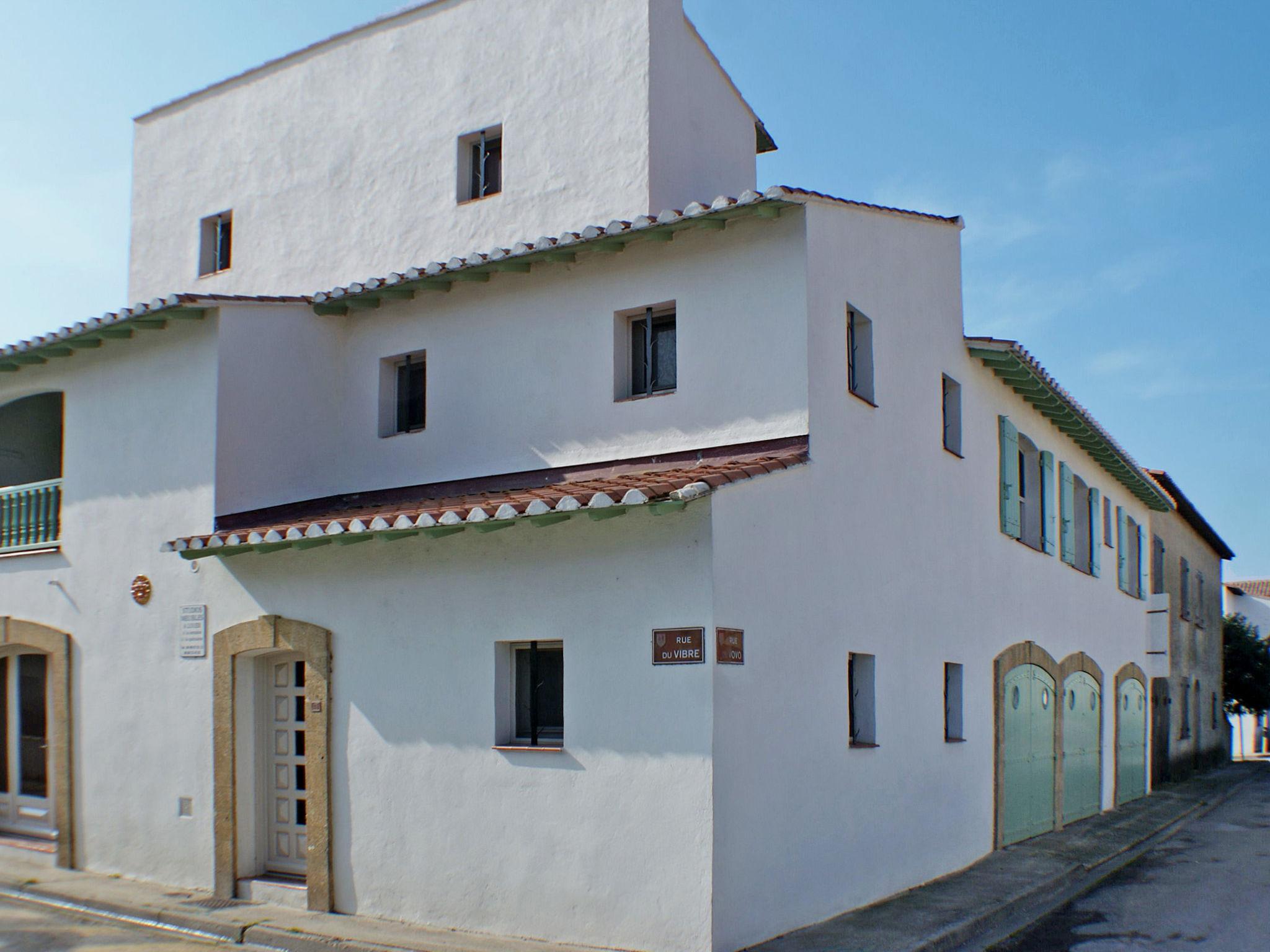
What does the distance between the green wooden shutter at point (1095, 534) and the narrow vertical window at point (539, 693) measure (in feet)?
40.4

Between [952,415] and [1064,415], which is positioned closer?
[952,415]

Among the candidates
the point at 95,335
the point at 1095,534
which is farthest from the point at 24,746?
the point at 1095,534

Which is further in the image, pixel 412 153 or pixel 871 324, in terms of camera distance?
pixel 412 153

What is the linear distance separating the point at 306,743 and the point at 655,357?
4.60m

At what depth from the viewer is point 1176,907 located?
38.3 ft

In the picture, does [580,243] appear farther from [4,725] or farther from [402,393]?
[4,725]

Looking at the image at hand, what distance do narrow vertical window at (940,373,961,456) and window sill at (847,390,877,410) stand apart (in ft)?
8.69

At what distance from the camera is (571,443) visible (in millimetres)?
11008

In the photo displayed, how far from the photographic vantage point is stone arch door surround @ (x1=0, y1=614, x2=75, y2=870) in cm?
1210

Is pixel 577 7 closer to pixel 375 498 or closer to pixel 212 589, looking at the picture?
pixel 375 498

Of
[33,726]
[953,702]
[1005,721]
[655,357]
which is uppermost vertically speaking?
[655,357]

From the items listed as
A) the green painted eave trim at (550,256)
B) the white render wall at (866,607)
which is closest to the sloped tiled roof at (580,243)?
the green painted eave trim at (550,256)

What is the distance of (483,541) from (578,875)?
266 cm

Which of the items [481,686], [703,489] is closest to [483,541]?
[481,686]
